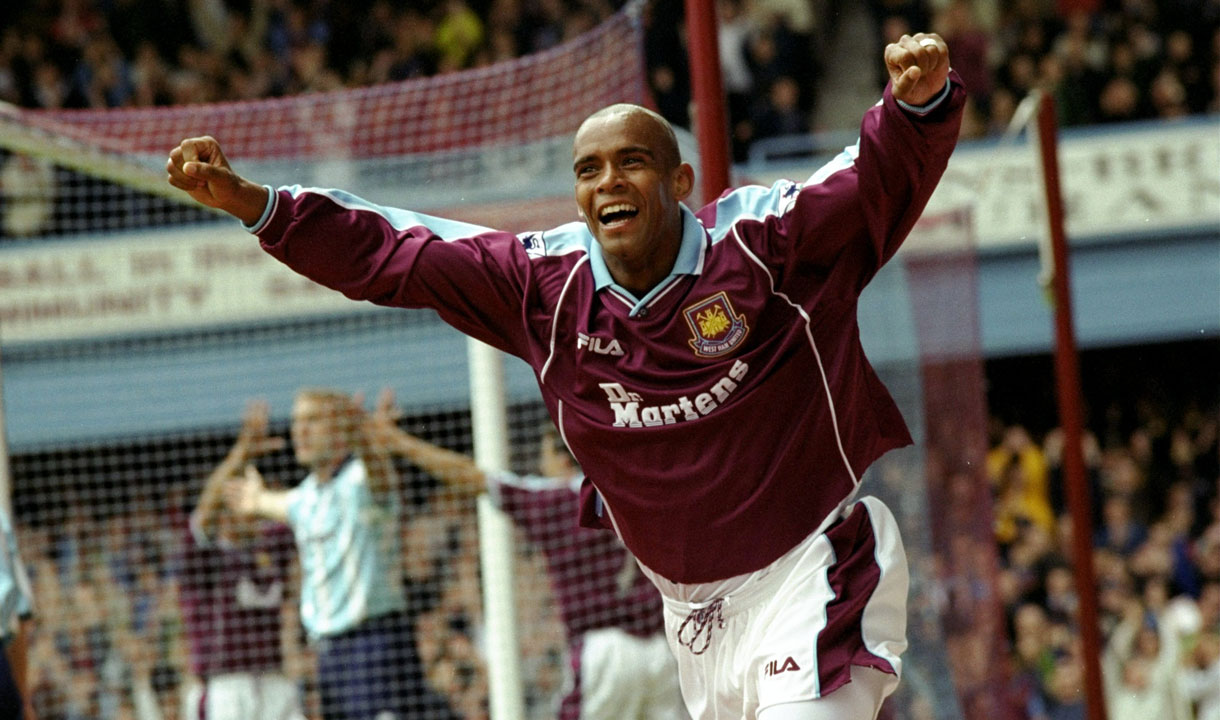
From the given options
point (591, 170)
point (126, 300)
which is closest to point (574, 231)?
point (591, 170)

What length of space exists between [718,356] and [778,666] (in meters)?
0.76

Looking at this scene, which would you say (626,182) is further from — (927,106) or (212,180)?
(212,180)

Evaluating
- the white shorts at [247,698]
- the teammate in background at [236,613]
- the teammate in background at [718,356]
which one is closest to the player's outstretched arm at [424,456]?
the teammate in background at [236,613]

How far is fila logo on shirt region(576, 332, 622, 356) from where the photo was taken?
162 inches

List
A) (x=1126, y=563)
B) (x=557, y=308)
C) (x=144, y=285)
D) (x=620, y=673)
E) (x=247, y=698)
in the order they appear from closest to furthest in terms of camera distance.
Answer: (x=557, y=308), (x=620, y=673), (x=247, y=698), (x=1126, y=563), (x=144, y=285)

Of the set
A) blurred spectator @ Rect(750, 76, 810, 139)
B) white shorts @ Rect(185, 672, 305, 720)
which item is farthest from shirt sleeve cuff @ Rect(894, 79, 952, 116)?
blurred spectator @ Rect(750, 76, 810, 139)

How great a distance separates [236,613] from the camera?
8031 mm

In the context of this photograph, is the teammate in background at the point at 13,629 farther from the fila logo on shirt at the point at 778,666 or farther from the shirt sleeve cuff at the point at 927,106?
the shirt sleeve cuff at the point at 927,106

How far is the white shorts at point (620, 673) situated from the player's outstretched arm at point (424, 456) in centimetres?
92

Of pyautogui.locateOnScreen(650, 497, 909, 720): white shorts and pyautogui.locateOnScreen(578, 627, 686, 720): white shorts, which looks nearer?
pyautogui.locateOnScreen(650, 497, 909, 720): white shorts

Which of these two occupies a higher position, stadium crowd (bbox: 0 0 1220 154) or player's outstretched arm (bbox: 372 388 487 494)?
stadium crowd (bbox: 0 0 1220 154)

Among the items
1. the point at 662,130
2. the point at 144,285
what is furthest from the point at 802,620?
the point at 144,285

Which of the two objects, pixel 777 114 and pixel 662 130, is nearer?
pixel 662 130

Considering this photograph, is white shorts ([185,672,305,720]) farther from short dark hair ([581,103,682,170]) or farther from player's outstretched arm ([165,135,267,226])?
short dark hair ([581,103,682,170])
